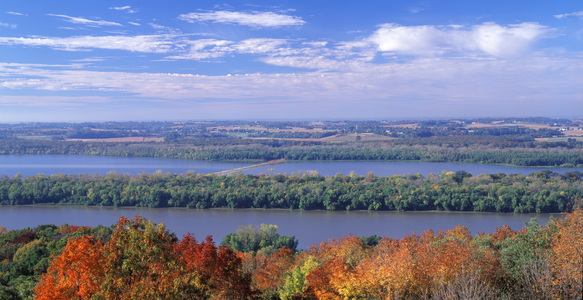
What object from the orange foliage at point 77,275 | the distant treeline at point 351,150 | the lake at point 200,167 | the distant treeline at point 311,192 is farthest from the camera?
the distant treeline at point 351,150

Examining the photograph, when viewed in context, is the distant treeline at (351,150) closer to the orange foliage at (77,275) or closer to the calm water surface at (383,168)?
the calm water surface at (383,168)

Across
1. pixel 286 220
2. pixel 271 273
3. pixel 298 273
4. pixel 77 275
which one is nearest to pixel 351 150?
pixel 286 220

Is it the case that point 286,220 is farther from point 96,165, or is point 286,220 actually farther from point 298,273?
point 96,165

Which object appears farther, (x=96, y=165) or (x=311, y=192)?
(x=96, y=165)

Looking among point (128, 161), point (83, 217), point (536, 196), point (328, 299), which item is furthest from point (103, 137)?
point (328, 299)

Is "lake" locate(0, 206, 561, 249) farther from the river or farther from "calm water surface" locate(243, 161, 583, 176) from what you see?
"calm water surface" locate(243, 161, 583, 176)

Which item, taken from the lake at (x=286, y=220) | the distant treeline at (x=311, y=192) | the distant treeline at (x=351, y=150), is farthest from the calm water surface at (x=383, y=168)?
the lake at (x=286, y=220)
